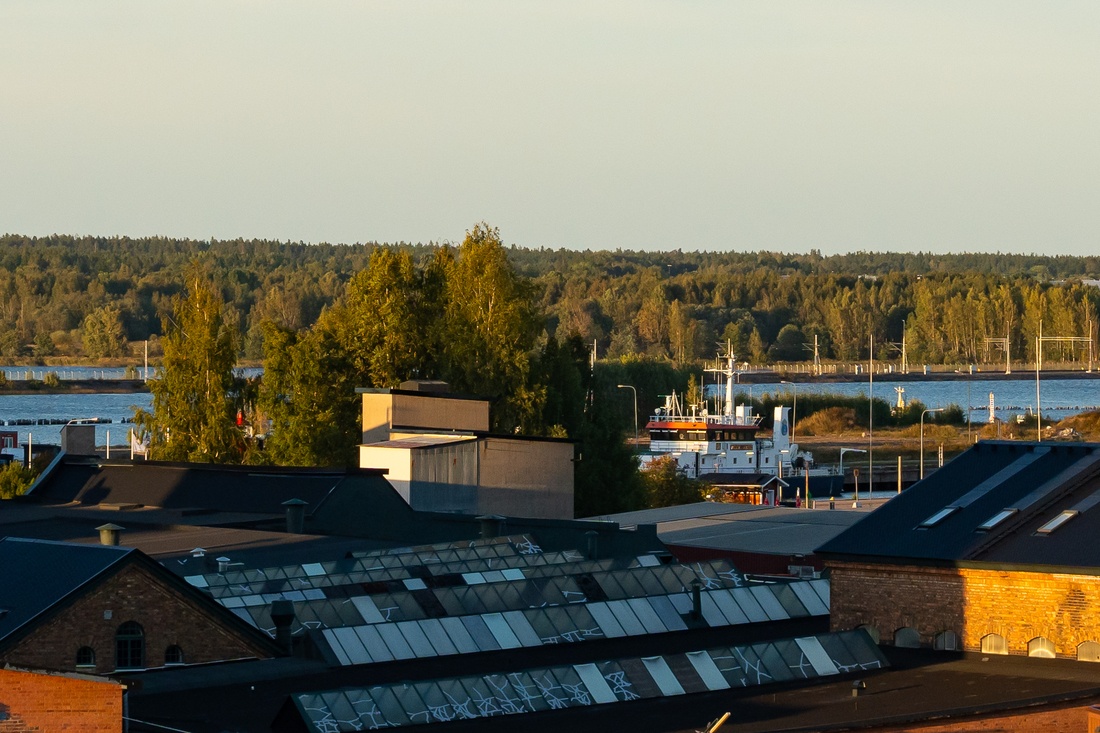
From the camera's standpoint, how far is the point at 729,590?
32.8m

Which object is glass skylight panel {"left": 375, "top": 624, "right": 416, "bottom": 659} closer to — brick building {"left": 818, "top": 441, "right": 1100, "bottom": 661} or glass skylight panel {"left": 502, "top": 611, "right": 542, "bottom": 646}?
glass skylight panel {"left": 502, "top": 611, "right": 542, "bottom": 646}

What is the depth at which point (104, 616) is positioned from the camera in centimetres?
2520

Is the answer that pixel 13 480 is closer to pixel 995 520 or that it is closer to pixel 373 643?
pixel 373 643

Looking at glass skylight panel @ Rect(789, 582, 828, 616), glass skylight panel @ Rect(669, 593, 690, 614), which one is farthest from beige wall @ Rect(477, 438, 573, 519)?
glass skylight panel @ Rect(669, 593, 690, 614)

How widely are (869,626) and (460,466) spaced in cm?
2145

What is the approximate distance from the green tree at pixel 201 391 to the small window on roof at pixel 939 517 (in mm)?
48544

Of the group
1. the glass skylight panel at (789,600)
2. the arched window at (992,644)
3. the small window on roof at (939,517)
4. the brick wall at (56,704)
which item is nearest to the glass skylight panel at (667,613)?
the glass skylight panel at (789,600)

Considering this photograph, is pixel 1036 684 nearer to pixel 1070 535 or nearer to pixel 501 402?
pixel 1070 535

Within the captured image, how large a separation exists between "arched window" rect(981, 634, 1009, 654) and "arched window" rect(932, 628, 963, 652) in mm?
386

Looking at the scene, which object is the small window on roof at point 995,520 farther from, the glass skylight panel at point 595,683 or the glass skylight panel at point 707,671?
the glass skylight panel at point 595,683

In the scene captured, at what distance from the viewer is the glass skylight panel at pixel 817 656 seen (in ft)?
89.6

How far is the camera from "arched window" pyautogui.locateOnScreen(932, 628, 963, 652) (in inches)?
1163

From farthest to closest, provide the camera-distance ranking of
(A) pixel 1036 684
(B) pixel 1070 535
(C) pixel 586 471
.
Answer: (C) pixel 586 471 → (B) pixel 1070 535 → (A) pixel 1036 684

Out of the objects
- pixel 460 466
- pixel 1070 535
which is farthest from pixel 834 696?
pixel 460 466
